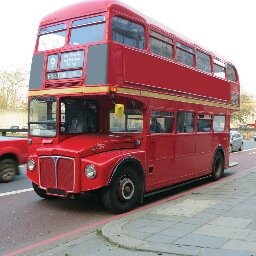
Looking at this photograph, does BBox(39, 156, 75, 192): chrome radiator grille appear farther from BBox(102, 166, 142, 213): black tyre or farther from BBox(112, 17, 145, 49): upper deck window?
BBox(112, 17, 145, 49): upper deck window

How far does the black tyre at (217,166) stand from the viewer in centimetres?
1314

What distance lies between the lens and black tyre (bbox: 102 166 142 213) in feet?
26.8

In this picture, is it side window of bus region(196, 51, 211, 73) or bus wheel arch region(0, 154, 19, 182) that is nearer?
side window of bus region(196, 51, 211, 73)

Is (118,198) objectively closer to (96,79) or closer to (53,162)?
(53,162)

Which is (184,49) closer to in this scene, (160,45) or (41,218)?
(160,45)

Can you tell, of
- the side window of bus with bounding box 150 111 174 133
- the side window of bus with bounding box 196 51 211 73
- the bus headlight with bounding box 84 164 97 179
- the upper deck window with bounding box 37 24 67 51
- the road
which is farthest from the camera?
the side window of bus with bounding box 196 51 211 73

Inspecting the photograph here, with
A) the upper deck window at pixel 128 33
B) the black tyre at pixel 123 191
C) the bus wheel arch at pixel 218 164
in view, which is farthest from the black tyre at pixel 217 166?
the upper deck window at pixel 128 33

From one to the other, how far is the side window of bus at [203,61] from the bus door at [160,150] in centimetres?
223

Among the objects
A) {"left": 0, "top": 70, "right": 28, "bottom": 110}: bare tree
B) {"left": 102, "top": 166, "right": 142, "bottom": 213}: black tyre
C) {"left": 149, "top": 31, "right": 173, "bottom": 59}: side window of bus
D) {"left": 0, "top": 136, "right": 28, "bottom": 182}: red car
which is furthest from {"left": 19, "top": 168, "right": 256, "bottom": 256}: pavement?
{"left": 0, "top": 70, "right": 28, "bottom": 110}: bare tree

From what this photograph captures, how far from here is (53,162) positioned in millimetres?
8359

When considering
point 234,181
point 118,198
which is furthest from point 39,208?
point 234,181

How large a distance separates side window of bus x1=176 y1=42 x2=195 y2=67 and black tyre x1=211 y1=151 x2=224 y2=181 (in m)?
3.30

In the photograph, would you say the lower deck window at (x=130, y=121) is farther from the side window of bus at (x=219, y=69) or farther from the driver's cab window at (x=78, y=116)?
the side window of bus at (x=219, y=69)

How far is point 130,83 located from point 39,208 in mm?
3070
